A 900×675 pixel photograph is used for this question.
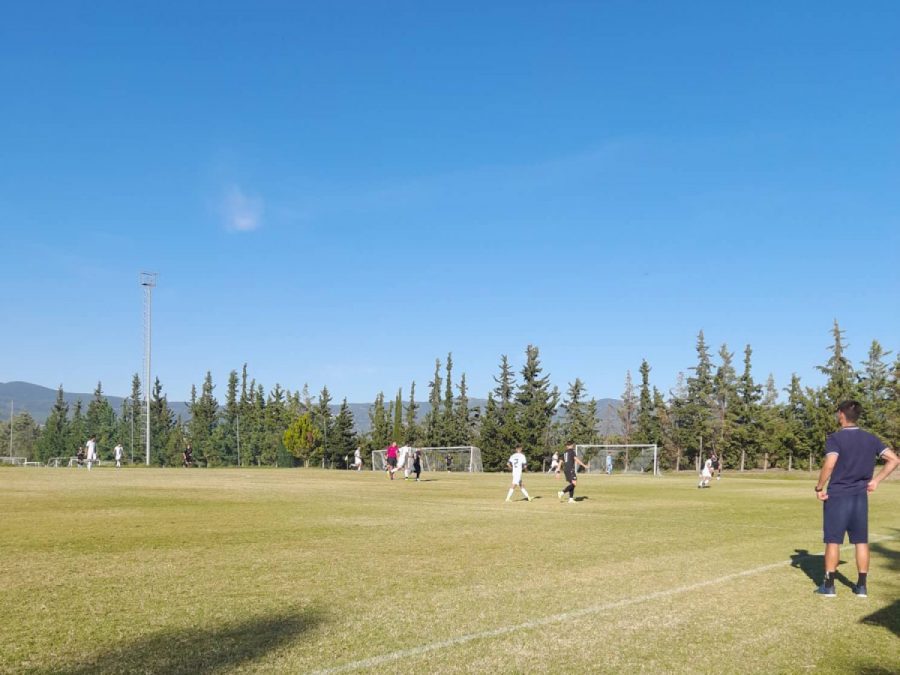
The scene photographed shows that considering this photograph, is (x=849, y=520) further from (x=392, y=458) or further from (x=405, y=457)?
(x=405, y=457)

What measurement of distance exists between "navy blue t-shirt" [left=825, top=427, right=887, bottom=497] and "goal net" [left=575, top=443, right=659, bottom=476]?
60743 mm

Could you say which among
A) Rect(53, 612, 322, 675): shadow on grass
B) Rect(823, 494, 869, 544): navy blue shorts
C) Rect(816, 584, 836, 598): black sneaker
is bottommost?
Rect(816, 584, 836, 598): black sneaker

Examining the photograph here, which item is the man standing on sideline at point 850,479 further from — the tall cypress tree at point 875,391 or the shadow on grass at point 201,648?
the tall cypress tree at point 875,391

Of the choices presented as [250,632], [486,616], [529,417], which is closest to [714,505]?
[486,616]

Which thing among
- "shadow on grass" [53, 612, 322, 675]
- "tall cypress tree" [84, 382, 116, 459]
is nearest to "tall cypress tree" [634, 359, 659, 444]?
"tall cypress tree" [84, 382, 116, 459]

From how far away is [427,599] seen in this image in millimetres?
8383

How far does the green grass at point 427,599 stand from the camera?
6.23m

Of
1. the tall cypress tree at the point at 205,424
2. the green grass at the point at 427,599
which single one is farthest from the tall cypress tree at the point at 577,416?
the green grass at the point at 427,599

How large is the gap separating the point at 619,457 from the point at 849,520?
64930 millimetres

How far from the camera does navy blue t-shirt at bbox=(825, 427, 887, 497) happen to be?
9281 mm

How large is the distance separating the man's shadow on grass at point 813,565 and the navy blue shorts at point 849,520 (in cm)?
80

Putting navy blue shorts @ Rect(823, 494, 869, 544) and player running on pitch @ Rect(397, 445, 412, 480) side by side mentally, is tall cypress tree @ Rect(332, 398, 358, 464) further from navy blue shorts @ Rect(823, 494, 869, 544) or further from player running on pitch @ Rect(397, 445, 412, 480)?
navy blue shorts @ Rect(823, 494, 869, 544)

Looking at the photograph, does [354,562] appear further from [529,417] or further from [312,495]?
[529,417]

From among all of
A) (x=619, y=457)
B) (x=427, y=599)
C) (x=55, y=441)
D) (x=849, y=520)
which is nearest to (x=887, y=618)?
(x=849, y=520)
